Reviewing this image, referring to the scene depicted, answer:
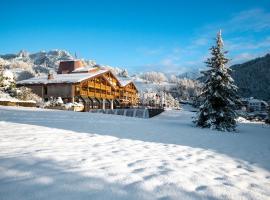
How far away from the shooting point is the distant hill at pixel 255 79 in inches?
6649

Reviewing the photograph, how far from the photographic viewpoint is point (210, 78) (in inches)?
823

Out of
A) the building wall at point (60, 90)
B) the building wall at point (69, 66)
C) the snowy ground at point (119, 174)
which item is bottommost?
the snowy ground at point (119, 174)

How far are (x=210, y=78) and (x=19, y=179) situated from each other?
735 inches

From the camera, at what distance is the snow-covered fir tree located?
20.4 metres

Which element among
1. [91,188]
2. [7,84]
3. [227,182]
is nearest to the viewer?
[91,188]

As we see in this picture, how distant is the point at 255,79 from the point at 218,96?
6980 inches

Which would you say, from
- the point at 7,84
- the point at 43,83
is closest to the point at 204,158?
the point at 7,84

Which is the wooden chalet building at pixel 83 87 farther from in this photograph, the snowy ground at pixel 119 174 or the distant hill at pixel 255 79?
the distant hill at pixel 255 79

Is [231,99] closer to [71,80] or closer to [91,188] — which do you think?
[91,188]

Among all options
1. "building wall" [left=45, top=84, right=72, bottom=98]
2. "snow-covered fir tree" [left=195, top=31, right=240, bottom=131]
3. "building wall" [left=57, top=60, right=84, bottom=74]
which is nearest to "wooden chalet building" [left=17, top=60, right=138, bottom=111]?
"building wall" [left=45, top=84, right=72, bottom=98]

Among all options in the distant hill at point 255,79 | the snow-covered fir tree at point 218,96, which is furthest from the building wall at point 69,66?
the distant hill at point 255,79

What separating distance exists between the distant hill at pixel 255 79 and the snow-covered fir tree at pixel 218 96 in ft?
507

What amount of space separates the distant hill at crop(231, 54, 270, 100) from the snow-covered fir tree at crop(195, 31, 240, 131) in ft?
507

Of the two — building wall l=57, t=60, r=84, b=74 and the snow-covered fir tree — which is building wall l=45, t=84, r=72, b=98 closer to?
building wall l=57, t=60, r=84, b=74
